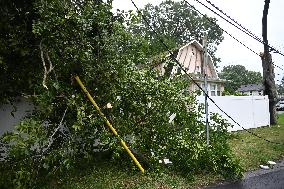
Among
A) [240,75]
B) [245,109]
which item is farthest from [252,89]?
[245,109]

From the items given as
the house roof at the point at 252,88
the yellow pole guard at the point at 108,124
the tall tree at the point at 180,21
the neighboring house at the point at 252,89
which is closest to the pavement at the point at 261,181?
the yellow pole guard at the point at 108,124

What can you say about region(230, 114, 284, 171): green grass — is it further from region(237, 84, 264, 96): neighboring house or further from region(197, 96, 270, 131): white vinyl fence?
region(237, 84, 264, 96): neighboring house

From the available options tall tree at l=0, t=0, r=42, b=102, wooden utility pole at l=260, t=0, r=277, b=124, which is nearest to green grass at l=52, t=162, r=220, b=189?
tall tree at l=0, t=0, r=42, b=102

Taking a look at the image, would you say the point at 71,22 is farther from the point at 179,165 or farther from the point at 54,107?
the point at 179,165

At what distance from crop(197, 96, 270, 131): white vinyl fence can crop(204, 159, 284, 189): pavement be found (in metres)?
5.75

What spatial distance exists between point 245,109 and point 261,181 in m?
8.57

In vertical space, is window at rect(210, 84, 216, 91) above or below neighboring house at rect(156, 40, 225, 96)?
below

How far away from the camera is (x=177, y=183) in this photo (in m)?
7.54

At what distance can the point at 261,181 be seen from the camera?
26.3ft

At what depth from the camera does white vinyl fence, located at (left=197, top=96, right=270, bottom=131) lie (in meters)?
14.9

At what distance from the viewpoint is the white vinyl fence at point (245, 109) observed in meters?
14.9

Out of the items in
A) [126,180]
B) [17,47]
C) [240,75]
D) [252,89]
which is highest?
[240,75]

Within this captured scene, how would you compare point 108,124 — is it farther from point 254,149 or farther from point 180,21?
point 180,21

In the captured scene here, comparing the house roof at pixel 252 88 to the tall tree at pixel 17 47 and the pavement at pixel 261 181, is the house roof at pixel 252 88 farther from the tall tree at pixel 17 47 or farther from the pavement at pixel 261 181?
the tall tree at pixel 17 47
